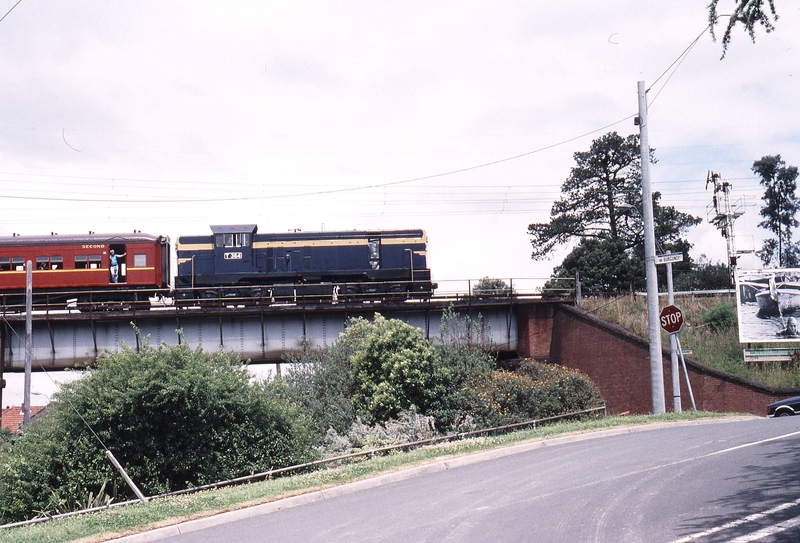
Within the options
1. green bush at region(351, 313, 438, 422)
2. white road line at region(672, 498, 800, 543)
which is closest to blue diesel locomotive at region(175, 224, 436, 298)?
green bush at region(351, 313, 438, 422)

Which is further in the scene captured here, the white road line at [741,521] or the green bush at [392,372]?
the green bush at [392,372]

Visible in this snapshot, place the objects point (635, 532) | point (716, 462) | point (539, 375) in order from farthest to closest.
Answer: point (539, 375)
point (716, 462)
point (635, 532)

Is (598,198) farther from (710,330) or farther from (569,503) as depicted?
(569,503)

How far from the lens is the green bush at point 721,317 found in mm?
32281

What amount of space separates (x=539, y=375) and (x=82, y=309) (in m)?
21.7

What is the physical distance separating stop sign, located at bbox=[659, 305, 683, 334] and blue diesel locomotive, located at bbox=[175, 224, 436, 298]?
1800 centimetres

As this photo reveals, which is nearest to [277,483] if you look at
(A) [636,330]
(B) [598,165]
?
(A) [636,330]

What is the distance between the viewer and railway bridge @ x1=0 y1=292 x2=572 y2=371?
33.9 m

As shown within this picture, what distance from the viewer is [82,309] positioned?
34656mm

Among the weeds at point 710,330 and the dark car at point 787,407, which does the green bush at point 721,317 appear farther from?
the dark car at point 787,407

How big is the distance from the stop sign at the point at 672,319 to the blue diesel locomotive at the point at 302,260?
59.0ft

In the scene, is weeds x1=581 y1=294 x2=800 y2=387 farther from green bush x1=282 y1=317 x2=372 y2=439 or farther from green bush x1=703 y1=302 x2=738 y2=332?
green bush x1=282 y1=317 x2=372 y2=439

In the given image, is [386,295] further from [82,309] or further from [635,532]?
[635,532]

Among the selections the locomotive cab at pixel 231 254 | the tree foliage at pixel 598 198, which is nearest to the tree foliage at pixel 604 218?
the tree foliage at pixel 598 198
